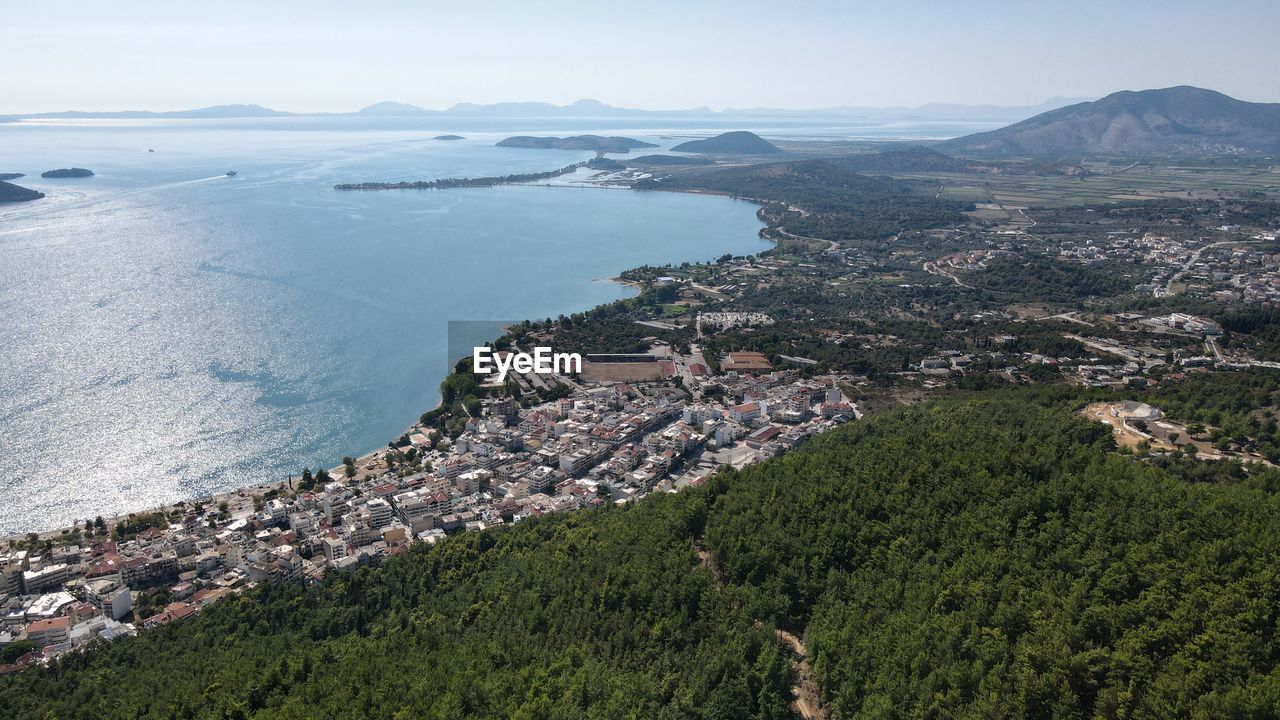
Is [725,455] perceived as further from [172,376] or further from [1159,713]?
[172,376]

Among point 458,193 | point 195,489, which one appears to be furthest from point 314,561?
point 458,193

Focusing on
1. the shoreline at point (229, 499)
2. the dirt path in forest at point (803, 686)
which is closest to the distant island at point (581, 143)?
the shoreline at point (229, 499)

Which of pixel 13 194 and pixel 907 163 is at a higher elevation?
pixel 907 163

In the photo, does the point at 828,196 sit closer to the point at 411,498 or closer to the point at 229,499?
the point at 411,498

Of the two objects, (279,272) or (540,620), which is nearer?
(540,620)

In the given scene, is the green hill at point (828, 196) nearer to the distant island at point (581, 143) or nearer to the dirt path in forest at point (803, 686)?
the distant island at point (581, 143)

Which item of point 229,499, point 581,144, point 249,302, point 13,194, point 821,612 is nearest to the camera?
point 821,612

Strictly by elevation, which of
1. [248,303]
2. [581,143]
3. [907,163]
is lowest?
[248,303]

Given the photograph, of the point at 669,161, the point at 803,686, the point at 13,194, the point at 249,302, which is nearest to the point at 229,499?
the point at 803,686
